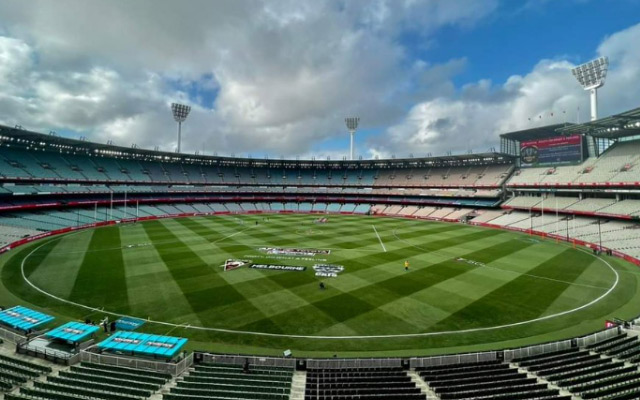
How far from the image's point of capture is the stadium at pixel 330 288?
15242 mm

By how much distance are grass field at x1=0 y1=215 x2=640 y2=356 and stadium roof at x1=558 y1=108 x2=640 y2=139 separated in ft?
93.5

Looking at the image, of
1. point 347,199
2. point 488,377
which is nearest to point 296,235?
point 488,377

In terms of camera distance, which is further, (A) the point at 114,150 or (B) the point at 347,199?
(B) the point at 347,199

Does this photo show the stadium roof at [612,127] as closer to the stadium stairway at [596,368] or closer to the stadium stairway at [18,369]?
the stadium stairway at [596,368]

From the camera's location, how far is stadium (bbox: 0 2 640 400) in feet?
50.0

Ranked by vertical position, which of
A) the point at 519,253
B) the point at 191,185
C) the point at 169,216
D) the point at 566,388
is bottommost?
the point at 566,388

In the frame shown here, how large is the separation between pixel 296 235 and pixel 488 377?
45391mm

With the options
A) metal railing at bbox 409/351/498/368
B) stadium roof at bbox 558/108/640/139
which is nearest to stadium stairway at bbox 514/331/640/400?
metal railing at bbox 409/351/498/368

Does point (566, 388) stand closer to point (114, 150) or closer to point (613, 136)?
point (613, 136)

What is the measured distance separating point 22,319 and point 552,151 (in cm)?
10300

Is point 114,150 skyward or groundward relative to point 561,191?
skyward

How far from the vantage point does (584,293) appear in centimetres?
2975

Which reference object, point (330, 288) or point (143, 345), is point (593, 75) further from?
point (143, 345)

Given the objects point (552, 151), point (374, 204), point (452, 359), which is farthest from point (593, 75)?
point (452, 359)
